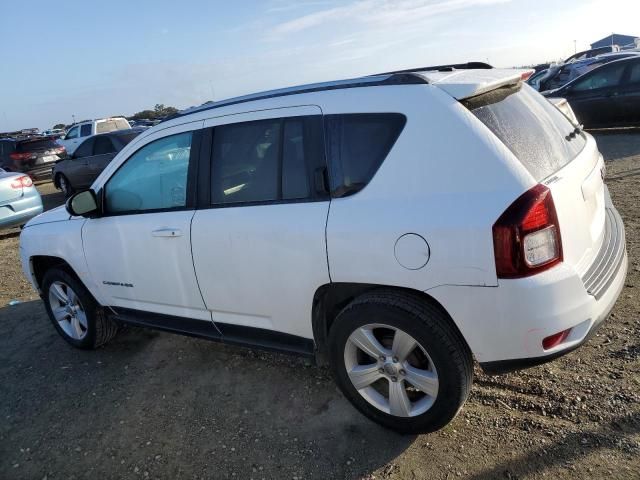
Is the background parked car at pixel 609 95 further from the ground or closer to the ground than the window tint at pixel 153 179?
closer to the ground

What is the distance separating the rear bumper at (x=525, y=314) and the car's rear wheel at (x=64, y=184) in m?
13.5

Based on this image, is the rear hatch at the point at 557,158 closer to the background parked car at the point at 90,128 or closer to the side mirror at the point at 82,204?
the side mirror at the point at 82,204

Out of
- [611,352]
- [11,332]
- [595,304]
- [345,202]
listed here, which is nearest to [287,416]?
[345,202]

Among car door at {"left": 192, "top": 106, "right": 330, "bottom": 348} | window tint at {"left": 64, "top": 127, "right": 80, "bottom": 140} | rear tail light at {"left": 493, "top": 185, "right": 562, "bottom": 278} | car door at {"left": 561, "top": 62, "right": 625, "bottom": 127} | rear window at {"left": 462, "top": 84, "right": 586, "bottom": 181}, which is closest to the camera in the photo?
rear tail light at {"left": 493, "top": 185, "right": 562, "bottom": 278}

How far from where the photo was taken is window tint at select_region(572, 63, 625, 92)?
1108cm

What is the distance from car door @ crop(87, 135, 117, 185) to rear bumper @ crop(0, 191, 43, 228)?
384 cm

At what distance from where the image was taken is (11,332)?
4.90 metres

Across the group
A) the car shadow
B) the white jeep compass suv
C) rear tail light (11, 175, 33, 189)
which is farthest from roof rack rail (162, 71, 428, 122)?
rear tail light (11, 175, 33, 189)

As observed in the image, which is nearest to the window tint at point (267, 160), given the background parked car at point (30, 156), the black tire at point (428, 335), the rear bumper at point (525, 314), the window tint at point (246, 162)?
the window tint at point (246, 162)

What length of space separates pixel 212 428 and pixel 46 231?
2285 mm

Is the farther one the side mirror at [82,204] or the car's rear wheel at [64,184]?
the car's rear wheel at [64,184]

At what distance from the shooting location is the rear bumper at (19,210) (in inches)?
325

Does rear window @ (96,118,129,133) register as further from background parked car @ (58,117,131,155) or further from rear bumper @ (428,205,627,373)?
rear bumper @ (428,205,627,373)

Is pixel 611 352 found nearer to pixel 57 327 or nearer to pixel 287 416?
pixel 287 416
